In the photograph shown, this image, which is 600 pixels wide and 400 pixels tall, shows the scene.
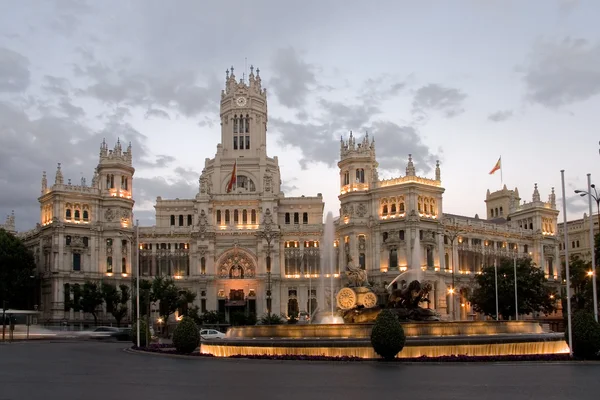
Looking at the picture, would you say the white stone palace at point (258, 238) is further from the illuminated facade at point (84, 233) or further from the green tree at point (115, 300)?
the green tree at point (115, 300)

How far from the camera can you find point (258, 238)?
421 feet

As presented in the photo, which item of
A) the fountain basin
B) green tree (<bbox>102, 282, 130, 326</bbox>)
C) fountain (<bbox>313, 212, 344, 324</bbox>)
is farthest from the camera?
green tree (<bbox>102, 282, 130, 326</bbox>)

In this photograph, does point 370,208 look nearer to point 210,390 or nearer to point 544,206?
point 544,206

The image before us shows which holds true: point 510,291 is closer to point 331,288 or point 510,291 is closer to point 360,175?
point 360,175

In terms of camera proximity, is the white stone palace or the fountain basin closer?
the fountain basin

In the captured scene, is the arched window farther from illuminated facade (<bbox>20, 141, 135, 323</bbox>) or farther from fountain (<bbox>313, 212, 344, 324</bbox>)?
Answer: illuminated facade (<bbox>20, 141, 135, 323</bbox>)

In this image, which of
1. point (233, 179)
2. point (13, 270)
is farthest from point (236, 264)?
point (13, 270)

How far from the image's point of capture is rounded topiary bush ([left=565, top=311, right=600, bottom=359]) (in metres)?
39.6

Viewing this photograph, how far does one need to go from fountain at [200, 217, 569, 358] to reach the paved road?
2544 millimetres

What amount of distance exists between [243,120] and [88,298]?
47.4m

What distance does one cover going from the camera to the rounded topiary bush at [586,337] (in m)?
39.6

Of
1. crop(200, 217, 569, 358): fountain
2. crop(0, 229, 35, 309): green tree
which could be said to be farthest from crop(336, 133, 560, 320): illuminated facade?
crop(200, 217, 569, 358): fountain

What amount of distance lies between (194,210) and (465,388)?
10726 cm

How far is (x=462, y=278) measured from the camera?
12244 cm
